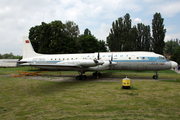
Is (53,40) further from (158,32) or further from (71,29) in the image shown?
(158,32)

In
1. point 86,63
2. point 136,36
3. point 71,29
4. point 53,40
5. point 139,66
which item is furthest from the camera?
point 71,29

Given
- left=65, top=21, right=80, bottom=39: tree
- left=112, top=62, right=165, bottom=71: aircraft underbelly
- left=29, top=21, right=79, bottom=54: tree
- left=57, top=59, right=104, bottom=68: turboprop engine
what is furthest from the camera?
left=65, top=21, right=80, bottom=39: tree

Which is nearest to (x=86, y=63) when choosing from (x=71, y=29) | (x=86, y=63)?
(x=86, y=63)

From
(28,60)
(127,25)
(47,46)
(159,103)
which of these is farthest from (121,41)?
(159,103)

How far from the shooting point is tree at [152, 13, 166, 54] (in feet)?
122

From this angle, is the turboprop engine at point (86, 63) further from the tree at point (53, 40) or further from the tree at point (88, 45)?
the tree at point (88, 45)

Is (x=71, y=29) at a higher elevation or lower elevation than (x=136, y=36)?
higher

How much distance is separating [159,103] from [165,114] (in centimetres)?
161

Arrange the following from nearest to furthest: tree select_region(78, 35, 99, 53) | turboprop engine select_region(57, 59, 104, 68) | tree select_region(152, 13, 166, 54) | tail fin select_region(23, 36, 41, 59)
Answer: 1. turboprop engine select_region(57, 59, 104, 68)
2. tail fin select_region(23, 36, 41, 59)
3. tree select_region(152, 13, 166, 54)
4. tree select_region(78, 35, 99, 53)

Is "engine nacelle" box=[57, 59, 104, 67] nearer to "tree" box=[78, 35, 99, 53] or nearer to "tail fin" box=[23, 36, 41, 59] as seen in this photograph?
"tail fin" box=[23, 36, 41, 59]

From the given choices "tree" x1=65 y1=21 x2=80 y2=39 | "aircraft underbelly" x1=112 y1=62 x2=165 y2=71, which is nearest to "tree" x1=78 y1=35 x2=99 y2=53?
"tree" x1=65 y1=21 x2=80 y2=39

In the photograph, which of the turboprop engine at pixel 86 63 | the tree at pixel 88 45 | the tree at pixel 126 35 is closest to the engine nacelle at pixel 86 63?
the turboprop engine at pixel 86 63

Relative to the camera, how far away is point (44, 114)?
19.2 feet

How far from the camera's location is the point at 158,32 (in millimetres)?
37500
